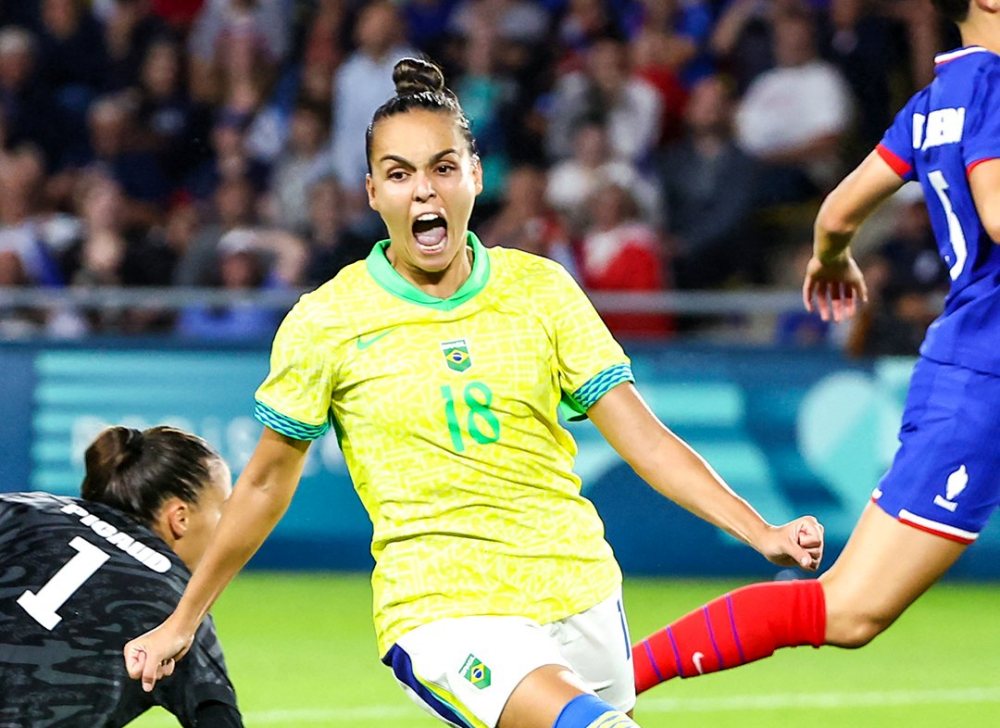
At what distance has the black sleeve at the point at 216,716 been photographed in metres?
4.00

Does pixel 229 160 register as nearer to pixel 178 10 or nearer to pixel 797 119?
pixel 178 10

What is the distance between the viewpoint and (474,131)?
12297mm

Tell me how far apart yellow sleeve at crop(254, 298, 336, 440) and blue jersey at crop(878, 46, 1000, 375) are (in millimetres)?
1681

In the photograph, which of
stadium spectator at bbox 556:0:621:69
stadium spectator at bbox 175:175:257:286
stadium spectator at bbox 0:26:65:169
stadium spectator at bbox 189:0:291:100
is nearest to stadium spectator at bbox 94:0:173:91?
stadium spectator at bbox 189:0:291:100

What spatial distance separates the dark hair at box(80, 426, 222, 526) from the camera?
451 cm

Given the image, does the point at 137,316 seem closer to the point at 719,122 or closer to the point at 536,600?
the point at 719,122

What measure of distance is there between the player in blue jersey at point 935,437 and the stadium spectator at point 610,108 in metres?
7.81

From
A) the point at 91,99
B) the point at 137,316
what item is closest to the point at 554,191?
the point at 137,316

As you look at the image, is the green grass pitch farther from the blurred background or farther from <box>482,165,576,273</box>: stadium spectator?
<box>482,165,576,273</box>: stadium spectator

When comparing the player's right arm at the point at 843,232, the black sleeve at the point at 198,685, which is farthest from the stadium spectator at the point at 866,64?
the black sleeve at the point at 198,685

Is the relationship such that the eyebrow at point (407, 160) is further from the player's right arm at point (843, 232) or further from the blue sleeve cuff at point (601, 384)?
the player's right arm at point (843, 232)

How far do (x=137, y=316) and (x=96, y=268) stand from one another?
0.47 m

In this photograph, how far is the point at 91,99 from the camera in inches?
551

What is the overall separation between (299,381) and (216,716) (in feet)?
2.47
